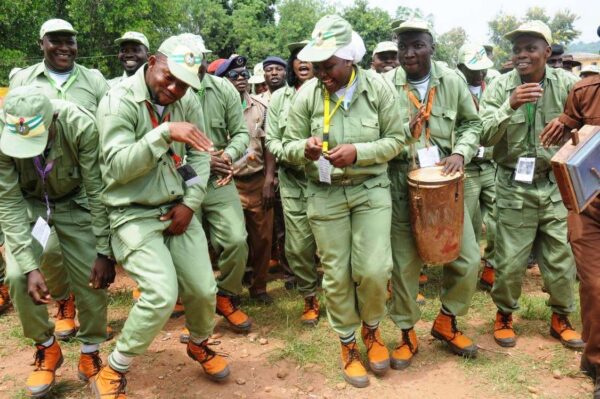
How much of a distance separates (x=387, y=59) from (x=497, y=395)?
5.20 metres

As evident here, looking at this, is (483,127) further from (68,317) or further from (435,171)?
(68,317)

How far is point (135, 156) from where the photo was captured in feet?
11.5

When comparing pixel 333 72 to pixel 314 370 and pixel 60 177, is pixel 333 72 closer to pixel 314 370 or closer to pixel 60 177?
pixel 60 177

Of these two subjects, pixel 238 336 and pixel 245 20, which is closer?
pixel 238 336

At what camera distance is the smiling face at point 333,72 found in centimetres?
395

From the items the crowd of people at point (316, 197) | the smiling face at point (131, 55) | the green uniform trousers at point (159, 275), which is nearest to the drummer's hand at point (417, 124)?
the crowd of people at point (316, 197)

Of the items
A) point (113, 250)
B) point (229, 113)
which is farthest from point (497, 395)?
point (229, 113)

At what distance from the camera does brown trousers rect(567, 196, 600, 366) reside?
3754mm

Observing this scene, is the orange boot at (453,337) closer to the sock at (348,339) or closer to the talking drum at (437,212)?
the talking drum at (437,212)

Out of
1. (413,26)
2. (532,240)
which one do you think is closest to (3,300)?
(413,26)

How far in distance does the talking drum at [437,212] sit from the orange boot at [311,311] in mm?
1574

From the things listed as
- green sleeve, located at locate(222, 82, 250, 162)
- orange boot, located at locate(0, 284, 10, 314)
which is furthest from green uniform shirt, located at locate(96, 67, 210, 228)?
orange boot, located at locate(0, 284, 10, 314)

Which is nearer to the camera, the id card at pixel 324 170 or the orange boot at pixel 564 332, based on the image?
the id card at pixel 324 170

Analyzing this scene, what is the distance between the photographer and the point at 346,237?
424 cm
